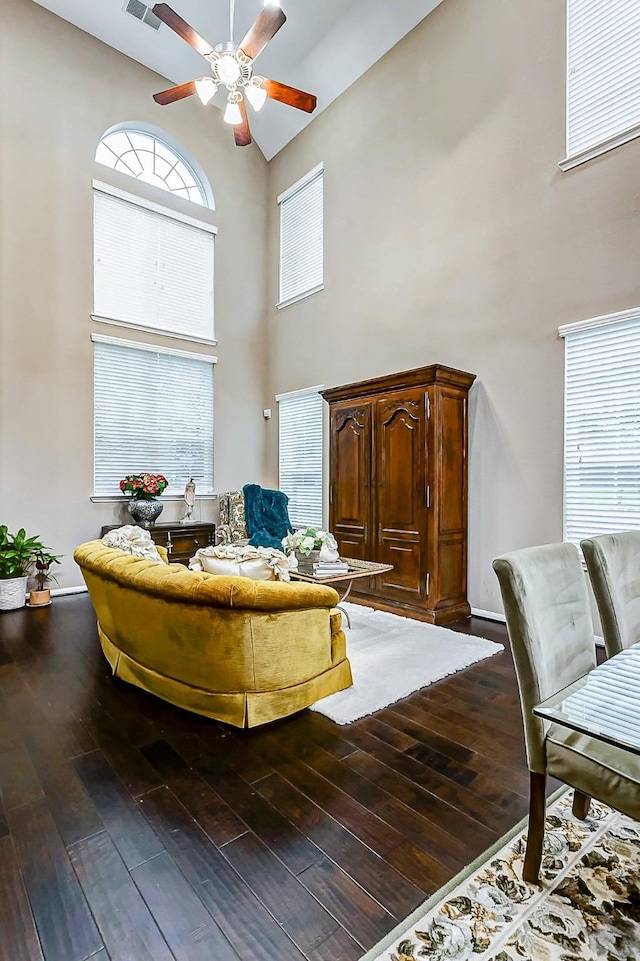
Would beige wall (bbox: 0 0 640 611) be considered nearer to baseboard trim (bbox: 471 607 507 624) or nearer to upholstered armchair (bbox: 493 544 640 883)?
baseboard trim (bbox: 471 607 507 624)

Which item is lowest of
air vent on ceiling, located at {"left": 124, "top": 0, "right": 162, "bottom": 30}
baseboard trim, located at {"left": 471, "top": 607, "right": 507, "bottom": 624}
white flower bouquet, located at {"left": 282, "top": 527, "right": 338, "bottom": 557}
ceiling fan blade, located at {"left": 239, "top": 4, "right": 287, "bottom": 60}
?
baseboard trim, located at {"left": 471, "top": 607, "right": 507, "bottom": 624}

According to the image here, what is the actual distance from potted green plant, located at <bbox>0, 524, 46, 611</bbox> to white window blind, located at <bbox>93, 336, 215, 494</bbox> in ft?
3.54

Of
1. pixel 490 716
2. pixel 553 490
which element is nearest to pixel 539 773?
pixel 490 716

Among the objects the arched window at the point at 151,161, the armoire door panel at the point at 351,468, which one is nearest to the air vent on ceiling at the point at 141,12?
the arched window at the point at 151,161

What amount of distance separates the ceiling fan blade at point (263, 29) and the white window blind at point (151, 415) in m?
3.32

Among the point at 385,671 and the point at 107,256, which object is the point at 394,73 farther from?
the point at 385,671

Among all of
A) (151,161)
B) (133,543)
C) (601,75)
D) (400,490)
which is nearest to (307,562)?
(400,490)

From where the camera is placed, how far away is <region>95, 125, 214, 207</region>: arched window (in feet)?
19.5

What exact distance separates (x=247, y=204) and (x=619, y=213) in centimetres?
533

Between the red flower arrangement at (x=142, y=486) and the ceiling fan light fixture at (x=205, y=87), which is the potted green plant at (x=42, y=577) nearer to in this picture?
the red flower arrangement at (x=142, y=486)

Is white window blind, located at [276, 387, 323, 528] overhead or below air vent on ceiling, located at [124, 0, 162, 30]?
below

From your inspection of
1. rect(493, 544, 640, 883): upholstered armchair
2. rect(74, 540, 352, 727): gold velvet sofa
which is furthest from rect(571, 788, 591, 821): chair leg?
rect(74, 540, 352, 727): gold velvet sofa

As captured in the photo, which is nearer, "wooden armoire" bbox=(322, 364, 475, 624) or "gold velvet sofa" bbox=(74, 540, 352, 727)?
"gold velvet sofa" bbox=(74, 540, 352, 727)

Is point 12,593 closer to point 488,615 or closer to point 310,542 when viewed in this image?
point 310,542
